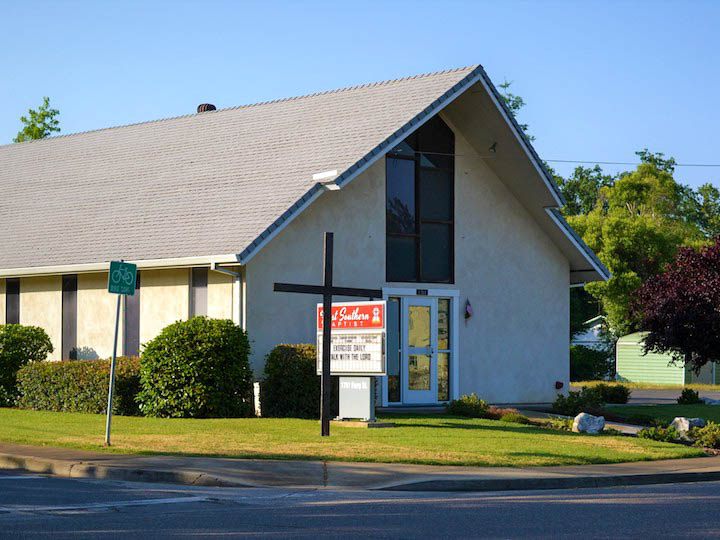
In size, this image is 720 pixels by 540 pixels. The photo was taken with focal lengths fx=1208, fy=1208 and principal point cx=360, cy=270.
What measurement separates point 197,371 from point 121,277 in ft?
16.2

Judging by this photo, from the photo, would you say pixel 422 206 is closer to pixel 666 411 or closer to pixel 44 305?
pixel 666 411

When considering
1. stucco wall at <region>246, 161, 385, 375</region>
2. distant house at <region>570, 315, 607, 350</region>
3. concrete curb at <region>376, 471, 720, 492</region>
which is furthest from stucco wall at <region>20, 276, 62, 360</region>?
distant house at <region>570, 315, 607, 350</region>

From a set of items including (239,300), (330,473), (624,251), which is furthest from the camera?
(624,251)

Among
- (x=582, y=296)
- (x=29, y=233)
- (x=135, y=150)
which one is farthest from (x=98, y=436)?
(x=582, y=296)

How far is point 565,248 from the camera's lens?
2978cm

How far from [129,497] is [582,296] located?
56.4 metres

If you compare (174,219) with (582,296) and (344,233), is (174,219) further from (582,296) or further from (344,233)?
(582,296)

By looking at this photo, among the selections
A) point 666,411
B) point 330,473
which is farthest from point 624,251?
point 330,473

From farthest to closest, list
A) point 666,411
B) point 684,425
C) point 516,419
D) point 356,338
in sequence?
1. point 666,411
2. point 516,419
3. point 684,425
4. point 356,338

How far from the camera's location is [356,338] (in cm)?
2211

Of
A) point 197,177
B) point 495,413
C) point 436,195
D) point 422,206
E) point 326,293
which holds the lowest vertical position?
point 495,413

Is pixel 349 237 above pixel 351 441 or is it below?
above

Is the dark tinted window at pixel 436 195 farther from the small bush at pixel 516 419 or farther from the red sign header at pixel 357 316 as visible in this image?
the red sign header at pixel 357 316

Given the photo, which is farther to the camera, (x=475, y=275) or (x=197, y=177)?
(x=475, y=275)
